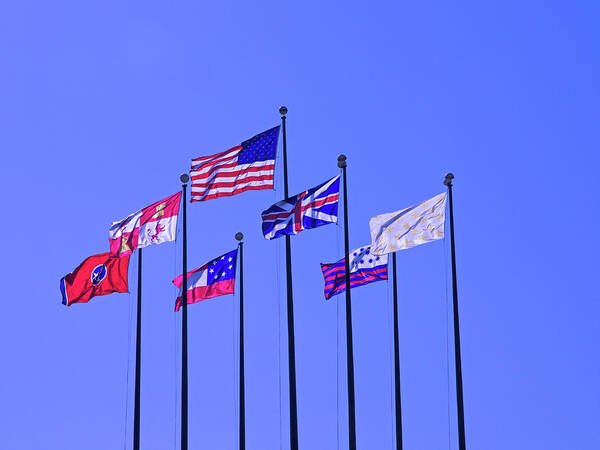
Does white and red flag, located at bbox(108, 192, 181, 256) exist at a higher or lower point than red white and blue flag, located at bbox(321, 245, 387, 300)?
higher

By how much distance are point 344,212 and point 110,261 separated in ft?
35.2

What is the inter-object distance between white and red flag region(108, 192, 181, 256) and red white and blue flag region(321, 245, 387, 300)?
6.50 meters

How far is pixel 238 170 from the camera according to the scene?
134 feet

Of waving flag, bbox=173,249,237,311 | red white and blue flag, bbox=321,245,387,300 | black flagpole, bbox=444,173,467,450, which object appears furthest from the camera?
waving flag, bbox=173,249,237,311

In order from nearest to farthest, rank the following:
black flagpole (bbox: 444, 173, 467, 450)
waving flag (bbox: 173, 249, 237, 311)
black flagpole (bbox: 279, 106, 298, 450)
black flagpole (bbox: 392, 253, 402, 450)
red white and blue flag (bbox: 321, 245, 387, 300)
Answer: black flagpole (bbox: 444, 173, 467, 450) < black flagpole (bbox: 279, 106, 298, 450) < black flagpole (bbox: 392, 253, 402, 450) < red white and blue flag (bbox: 321, 245, 387, 300) < waving flag (bbox: 173, 249, 237, 311)

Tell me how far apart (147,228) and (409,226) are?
1003cm

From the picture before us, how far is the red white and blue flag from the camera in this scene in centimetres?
4400

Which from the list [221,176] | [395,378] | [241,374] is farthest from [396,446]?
[221,176]

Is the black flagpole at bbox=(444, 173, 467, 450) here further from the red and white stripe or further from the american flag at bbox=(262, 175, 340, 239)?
the red and white stripe

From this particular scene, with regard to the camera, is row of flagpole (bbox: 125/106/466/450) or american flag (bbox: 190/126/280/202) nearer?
row of flagpole (bbox: 125/106/466/450)

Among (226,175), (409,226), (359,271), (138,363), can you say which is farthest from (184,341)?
(409,226)

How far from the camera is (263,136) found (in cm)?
4106

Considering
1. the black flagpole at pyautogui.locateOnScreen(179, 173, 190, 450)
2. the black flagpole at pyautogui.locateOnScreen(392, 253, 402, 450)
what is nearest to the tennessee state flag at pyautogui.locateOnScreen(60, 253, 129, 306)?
the black flagpole at pyautogui.locateOnScreen(179, 173, 190, 450)

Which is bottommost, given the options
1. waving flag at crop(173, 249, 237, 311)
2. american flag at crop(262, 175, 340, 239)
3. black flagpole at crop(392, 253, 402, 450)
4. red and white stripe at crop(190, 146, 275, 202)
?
black flagpole at crop(392, 253, 402, 450)
